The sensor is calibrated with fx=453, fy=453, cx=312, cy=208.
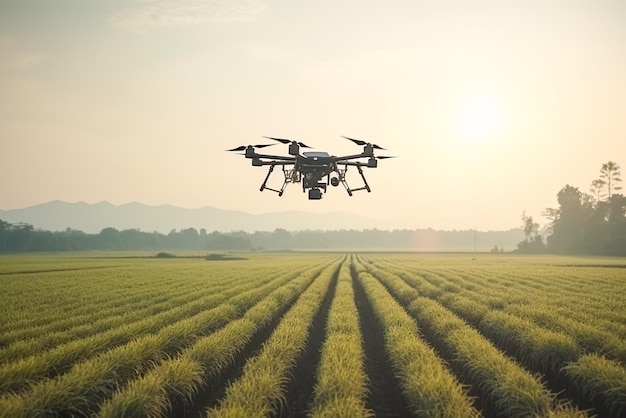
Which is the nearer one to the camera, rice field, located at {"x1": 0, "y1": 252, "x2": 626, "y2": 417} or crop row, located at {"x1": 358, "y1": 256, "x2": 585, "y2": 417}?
crop row, located at {"x1": 358, "y1": 256, "x2": 585, "y2": 417}

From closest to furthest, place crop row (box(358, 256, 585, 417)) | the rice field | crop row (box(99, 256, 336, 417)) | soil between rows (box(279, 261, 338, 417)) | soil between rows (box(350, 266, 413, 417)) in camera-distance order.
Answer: crop row (box(99, 256, 336, 417)) → crop row (box(358, 256, 585, 417)) → the rice field → soil between rows (box(279, 261, 338, 417)) → soil between rows (box(350, 266, 413, 417))

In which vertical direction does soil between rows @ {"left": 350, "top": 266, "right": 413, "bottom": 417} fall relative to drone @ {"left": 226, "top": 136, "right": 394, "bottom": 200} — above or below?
below

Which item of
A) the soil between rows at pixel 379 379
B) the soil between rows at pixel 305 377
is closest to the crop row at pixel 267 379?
the soil between rows at pixel 305 377

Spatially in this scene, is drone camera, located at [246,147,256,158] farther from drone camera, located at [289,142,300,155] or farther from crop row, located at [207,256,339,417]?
crop row, located at [207,256,339,417]

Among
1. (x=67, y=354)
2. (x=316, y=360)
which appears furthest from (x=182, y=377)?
(x=316, y=360)

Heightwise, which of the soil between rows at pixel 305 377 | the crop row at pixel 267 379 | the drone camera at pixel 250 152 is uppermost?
the drone camera at pixel 250 152

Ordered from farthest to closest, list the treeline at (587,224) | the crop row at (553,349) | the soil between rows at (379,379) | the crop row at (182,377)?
the treeline at (587,224) → the soil between rows at (379,379) → the crop row at (553,349) → the crop row at (182,377)

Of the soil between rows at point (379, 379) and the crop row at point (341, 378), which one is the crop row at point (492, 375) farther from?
the crop row at point (341, 378)

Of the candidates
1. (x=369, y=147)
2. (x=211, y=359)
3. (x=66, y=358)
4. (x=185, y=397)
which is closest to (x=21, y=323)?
(x=66, y=358)

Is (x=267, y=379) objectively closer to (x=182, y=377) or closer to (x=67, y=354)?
(x=182, y=377)

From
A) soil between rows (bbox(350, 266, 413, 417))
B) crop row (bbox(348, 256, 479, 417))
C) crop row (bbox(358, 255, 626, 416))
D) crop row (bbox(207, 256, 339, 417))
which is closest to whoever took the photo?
crop row (bbox(207, 256, 339, 417))

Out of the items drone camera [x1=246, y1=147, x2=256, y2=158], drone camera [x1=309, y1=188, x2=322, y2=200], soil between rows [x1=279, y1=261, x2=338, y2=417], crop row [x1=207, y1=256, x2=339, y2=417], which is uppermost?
drone camera [x1=246, y1=147, x2=256, y2=158]

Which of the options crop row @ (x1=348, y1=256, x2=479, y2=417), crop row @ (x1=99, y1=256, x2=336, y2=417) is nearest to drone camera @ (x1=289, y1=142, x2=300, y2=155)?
crop row @ (x1=99, y1=256, x2=336, y2=417)
